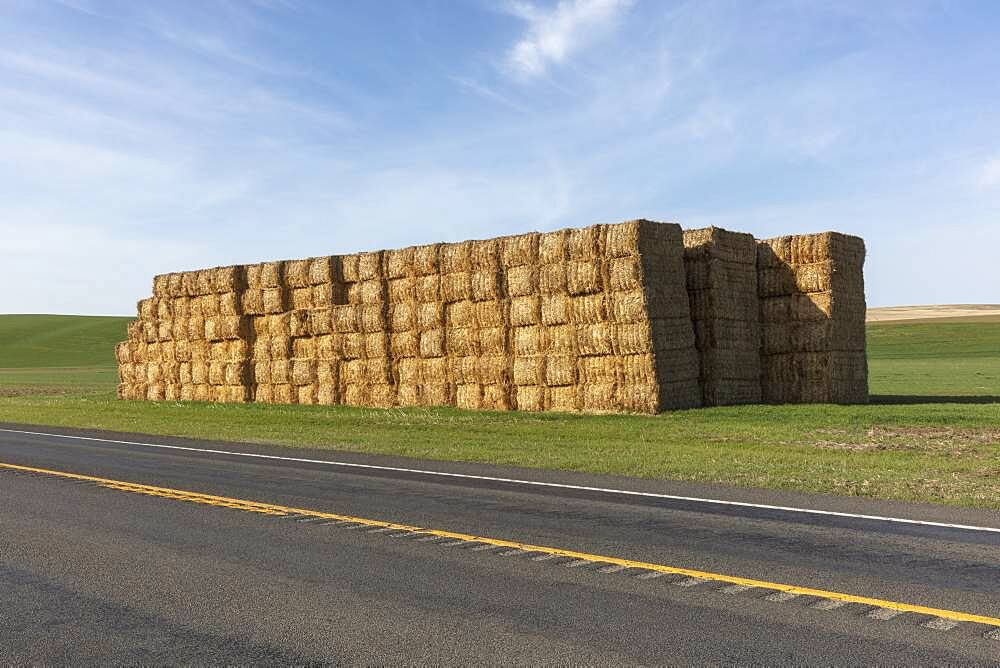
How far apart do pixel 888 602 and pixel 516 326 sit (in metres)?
20.8

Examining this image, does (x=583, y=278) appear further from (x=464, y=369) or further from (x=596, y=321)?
(x=464, y=369)

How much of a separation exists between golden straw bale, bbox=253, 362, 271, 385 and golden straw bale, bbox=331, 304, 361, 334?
154 inches

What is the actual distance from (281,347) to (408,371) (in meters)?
6.25

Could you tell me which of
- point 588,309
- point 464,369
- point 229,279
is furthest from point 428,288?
point 229,279

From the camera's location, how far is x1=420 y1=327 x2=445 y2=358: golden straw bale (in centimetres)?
2956

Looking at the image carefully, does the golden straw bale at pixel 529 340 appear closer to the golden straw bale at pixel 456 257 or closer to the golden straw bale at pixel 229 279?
the golden straw bale at pixel 456 257

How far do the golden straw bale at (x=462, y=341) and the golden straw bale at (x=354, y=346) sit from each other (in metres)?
3.87

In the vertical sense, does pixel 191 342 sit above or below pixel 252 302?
below

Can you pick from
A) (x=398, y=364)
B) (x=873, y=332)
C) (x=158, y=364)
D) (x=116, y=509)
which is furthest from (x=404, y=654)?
(x=873, y=332)

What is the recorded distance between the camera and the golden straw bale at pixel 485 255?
91.9 feet

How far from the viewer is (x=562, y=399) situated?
26406mm

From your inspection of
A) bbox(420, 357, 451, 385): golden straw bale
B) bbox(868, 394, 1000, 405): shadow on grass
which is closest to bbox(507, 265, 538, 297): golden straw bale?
bbox(420, 357, 451, 385): golden straw bale

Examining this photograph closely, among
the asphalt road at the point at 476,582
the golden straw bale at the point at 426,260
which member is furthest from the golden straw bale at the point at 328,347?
the asphalt road at the point at 476,582

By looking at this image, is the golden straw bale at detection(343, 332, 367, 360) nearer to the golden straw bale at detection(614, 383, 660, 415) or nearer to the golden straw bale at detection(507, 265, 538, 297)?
the golden straw bale at detection(507, 265, 538, 297)
